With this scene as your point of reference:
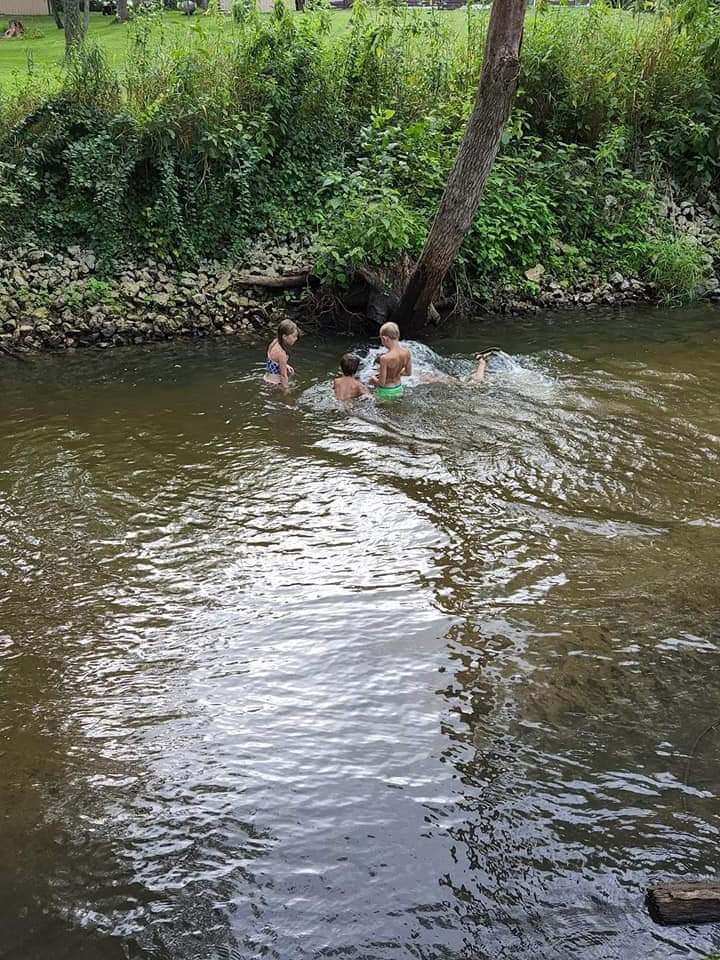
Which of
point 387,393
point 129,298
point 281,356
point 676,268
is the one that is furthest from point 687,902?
point 676,268

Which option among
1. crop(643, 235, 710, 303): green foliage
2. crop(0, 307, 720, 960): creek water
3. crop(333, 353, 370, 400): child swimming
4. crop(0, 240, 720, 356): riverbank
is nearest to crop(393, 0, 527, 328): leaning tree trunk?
crop(0, 240, 720, 356): riverbank

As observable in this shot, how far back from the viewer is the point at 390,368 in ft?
33.8

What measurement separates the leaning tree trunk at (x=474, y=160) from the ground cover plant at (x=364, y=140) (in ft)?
3.18

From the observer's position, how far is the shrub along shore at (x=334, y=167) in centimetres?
1296

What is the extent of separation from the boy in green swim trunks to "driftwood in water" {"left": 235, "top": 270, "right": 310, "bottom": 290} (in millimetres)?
3719

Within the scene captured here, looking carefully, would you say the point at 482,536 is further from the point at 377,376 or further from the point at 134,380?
the point at 134,380

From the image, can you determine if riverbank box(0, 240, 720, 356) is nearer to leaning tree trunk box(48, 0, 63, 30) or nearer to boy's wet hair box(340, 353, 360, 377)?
boy's wet hair box(340, 353, 360, 377)

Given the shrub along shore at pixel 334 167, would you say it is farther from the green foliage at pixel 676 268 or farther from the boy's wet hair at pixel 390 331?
the boy's wet hair at pixel 390 331

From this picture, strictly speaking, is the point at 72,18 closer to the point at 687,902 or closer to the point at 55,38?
the point at 55,38

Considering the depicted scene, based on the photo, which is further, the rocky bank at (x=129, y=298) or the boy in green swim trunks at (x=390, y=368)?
the rocky bank at (x=129, y=298)

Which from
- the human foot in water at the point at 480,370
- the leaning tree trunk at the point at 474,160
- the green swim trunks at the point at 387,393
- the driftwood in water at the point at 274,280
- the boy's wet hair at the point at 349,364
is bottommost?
the green swim trunks at the point at 387,393

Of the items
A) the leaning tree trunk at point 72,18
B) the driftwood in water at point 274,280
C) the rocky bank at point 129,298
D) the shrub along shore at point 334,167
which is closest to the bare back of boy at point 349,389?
the shrub along shore at point 334,167

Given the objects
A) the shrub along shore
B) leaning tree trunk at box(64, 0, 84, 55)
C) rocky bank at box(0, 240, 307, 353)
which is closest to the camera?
rocky bank at box(0, 240, 307, 353)

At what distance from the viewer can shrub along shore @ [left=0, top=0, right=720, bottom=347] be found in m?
13.0
